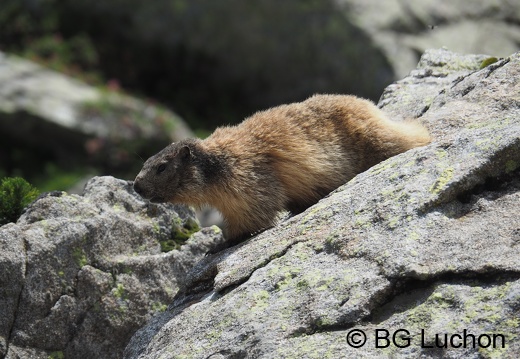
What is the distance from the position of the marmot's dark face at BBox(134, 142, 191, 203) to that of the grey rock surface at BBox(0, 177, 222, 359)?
509mm

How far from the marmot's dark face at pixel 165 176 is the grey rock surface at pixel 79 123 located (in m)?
10.7

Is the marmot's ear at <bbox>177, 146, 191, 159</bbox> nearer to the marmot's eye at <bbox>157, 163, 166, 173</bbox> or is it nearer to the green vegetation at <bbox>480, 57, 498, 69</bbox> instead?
the marmot's eye at <bbox>157, 163, 166, 173</bbox>

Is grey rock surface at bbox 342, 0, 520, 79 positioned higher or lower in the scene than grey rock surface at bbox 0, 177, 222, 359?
higher

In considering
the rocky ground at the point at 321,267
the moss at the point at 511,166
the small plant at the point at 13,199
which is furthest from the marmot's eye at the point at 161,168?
the moss at the point at 511,166

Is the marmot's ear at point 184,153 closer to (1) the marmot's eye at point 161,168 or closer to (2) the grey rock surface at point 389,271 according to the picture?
(1) the marmot's eye at point 161,168

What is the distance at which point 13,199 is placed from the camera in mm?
10094

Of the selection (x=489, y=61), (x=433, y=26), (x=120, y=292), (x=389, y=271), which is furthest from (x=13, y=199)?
(x=433, y=26)

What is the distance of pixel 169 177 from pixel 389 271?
151 inches

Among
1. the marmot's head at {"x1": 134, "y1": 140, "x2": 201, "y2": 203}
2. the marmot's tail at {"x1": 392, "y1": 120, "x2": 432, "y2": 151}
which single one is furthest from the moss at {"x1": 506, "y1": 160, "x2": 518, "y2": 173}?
the marmot's head at {"x1": 134, "y1": 140, "x2": 201, "y2": 203}

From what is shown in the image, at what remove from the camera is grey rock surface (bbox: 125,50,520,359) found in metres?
6.41

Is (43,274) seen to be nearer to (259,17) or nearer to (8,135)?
(8,135)

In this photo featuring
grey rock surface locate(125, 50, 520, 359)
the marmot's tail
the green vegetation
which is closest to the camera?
grey rock surface locate(125, 50, 520, 359)

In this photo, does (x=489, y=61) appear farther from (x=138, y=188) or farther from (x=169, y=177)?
(x=138, y=188)

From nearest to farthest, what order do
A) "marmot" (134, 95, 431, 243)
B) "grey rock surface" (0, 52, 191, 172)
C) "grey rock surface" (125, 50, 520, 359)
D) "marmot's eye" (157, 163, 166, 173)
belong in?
1. "grey rock surface" (125, 50, 520, 359)
2. "marmot" (134, 95, 431, 243)
3. "marmot's eye" (157, 163, 166, 173)
4. "grey rock surface" (0, 52, 191, 172)
